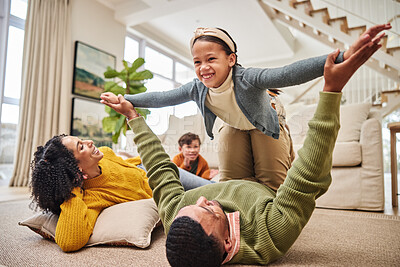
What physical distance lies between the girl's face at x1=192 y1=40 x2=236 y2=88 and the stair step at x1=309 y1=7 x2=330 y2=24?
13.6 feet

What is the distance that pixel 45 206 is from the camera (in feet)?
4.12

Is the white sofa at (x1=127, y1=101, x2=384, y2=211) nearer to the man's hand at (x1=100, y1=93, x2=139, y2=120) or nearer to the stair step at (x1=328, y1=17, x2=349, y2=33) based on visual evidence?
the man's hand at (x1=100, y1=93, x2=139, y2=120)

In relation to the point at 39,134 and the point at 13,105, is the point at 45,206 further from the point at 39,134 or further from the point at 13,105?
the point at 13,105

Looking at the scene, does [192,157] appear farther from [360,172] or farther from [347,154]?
[360,172]

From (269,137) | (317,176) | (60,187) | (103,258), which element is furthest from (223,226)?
(60,187)

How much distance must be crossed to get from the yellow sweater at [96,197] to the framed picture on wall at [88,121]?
3.11 m

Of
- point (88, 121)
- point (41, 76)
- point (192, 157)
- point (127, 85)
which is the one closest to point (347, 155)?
point (192, 157)

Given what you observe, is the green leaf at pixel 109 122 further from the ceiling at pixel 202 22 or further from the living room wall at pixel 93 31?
the ceiling at pixel 202 22

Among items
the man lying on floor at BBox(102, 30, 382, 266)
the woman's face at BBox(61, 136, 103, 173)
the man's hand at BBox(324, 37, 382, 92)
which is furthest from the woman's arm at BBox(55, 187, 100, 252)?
the man's hand at BBox(324, 37, 382, 92)

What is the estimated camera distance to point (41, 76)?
13.5ft

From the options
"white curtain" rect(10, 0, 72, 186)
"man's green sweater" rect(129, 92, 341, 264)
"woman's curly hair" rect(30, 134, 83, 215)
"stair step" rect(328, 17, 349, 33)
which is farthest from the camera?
"stair step" rect(328, 17, 349, 33)

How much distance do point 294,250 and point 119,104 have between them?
90cm

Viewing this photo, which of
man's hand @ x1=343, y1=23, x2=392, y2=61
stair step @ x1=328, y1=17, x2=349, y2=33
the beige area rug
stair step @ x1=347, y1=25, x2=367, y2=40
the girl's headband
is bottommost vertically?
the beige area rug

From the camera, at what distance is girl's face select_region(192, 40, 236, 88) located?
109 centimetres
